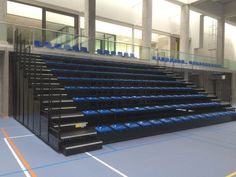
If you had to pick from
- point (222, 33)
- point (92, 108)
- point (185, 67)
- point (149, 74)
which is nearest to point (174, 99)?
point (149, 74)

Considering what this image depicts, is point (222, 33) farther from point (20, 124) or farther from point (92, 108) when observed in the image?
point (20, 124)

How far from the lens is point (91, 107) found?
482 cm

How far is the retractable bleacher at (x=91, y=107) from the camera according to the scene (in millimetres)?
3775

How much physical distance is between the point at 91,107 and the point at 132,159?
1.98 m

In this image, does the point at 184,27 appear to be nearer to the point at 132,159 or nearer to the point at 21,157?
the point at 132,159

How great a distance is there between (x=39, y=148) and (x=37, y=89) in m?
1.78

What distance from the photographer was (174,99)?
6516 mm

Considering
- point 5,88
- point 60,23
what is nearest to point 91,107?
point 5,88

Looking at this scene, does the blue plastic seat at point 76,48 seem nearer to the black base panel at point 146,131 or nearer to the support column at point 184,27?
the black base panel at point 146,131

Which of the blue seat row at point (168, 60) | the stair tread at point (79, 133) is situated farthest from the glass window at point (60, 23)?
the stair tread at point (79, 133)

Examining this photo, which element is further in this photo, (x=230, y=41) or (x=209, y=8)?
(x=230, y=41)

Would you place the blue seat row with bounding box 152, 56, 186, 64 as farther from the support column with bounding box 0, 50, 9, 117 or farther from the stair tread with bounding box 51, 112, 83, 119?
the stair tread with bounding box 51, 112, 83, 119

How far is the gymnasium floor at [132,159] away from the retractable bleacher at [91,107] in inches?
10.0

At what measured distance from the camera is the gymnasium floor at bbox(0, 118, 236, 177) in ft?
8.86
